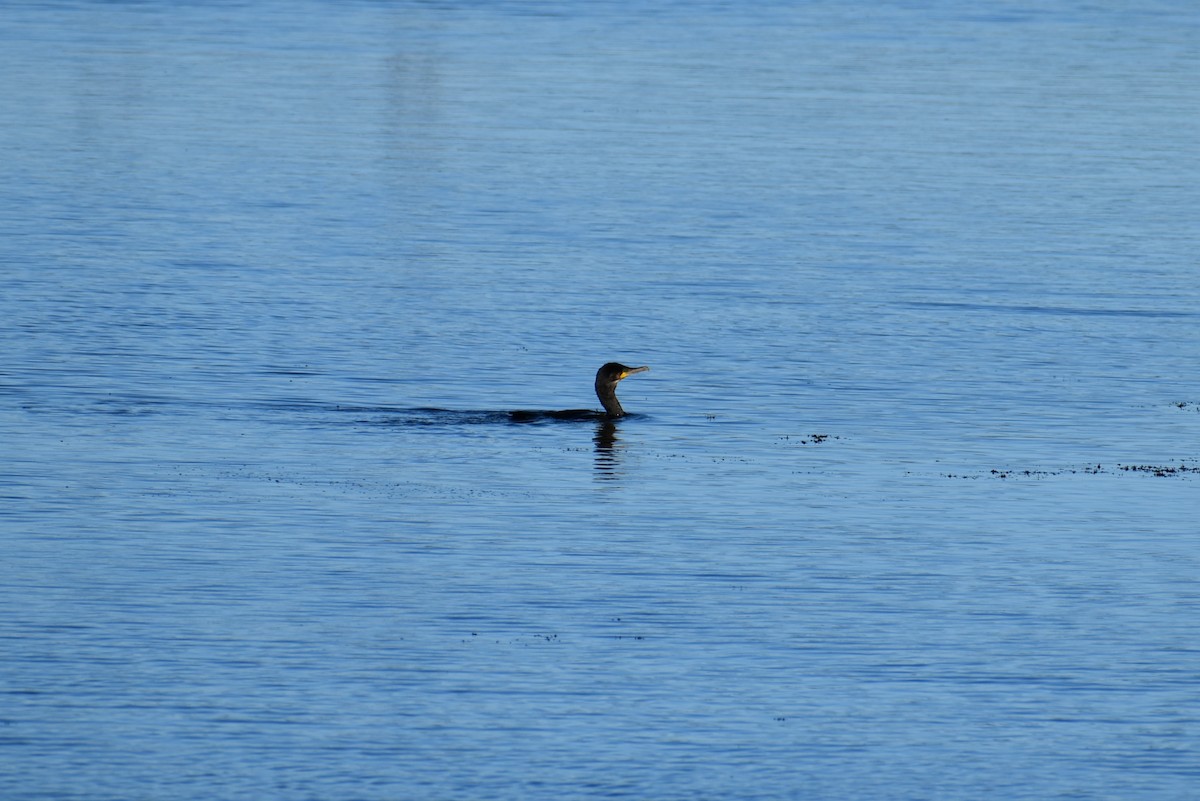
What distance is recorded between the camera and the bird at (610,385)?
65.6 feet

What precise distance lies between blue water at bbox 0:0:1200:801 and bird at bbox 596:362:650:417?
459 millimetres

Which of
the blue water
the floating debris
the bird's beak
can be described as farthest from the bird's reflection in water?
the floating debris

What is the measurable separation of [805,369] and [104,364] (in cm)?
644

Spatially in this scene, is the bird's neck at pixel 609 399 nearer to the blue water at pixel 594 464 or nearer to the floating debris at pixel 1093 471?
the blue water at pixel 594 464

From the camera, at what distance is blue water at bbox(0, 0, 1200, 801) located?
39.7 ft

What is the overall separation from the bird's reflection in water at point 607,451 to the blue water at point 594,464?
0.30ft

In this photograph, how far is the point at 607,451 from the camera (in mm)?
18844

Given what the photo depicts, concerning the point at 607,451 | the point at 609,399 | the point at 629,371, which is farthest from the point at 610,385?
the point at 607,451

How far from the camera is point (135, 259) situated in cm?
2869

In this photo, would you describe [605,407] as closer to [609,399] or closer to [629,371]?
[609,399]

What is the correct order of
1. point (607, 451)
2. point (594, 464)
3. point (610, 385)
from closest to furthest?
point (594, 464), point (607, 451), point (610, 385)

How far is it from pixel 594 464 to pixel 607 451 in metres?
0.53

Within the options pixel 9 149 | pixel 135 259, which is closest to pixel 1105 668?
pixel 135 259

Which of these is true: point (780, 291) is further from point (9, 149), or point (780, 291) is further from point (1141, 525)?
point (9, 149)
